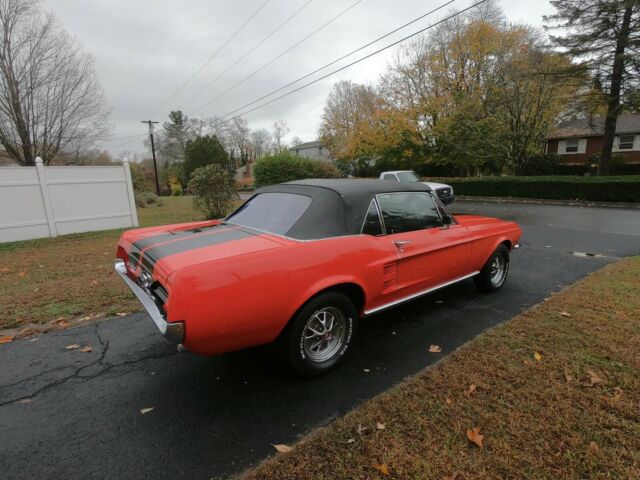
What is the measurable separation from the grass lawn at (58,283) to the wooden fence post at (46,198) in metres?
0.77

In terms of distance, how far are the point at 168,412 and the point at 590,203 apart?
18121mm

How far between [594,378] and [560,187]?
16.7m

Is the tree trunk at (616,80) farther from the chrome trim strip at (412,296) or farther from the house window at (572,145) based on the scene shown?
the chrome trim strip at (412,296)

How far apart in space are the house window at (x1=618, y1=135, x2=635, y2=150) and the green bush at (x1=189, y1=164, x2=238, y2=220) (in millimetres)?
33025

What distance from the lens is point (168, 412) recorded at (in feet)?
8.29

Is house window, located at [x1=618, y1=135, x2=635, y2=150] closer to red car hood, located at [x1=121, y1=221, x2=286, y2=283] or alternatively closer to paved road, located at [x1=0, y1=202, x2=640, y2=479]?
paved road, located at [x1=0, y1=202, x2=640, y2=479]

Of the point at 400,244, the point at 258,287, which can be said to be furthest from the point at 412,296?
the point at 258,287

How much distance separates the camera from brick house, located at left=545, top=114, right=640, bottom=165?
90.8 feet

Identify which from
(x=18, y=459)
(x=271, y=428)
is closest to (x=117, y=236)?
(x=18, y=459)

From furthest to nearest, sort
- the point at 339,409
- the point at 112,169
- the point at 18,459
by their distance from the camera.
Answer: the point at 112,169, the point at 339,409, the point at 18,459

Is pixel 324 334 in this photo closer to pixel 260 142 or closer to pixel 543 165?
pixel 543 165

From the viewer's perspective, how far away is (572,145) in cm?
3058

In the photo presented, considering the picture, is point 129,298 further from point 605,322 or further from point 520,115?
point 520,115

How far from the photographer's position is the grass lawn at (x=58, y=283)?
436 centimetres
